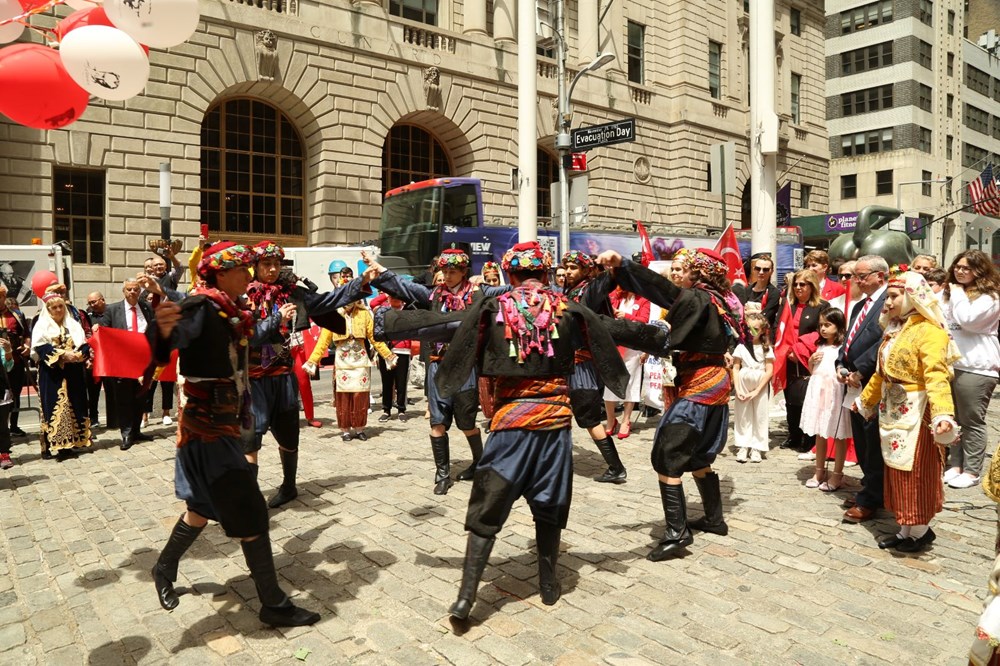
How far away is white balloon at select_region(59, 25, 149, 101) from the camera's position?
504 centimetres

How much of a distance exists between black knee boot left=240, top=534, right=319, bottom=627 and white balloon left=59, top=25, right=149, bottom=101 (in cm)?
329

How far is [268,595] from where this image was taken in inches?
163

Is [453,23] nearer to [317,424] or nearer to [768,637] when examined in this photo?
[317,424]

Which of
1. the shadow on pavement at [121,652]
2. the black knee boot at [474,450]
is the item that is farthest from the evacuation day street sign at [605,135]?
the shadow on pavement at [121,652]

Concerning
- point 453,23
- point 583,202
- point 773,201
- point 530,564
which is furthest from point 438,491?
point 453,23

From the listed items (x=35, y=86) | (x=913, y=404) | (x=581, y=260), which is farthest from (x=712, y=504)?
(x=35, y=86)

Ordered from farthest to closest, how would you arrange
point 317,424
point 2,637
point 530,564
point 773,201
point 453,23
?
point 453,23, point 773,201, point 317,424, point 530,564, point 2,637

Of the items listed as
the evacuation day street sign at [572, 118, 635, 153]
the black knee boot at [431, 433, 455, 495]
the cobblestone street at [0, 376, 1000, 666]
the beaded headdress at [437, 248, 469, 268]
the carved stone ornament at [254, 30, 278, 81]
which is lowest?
the cobblestone street at [0, 376, 1000, 666]

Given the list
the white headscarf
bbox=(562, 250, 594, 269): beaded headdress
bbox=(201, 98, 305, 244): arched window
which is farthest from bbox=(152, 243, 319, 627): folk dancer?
bbox=(201, 98, 305, 244): arched window

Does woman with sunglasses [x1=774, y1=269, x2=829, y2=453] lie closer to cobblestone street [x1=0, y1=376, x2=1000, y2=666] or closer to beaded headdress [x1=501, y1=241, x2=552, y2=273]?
cobblestone street [x1=0, y1=376, x2=1000, y2=666]

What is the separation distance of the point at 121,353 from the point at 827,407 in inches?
230

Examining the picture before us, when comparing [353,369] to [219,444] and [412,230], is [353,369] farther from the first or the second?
[412,230]

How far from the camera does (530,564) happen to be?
505 cm

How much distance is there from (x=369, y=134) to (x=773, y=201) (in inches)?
520
